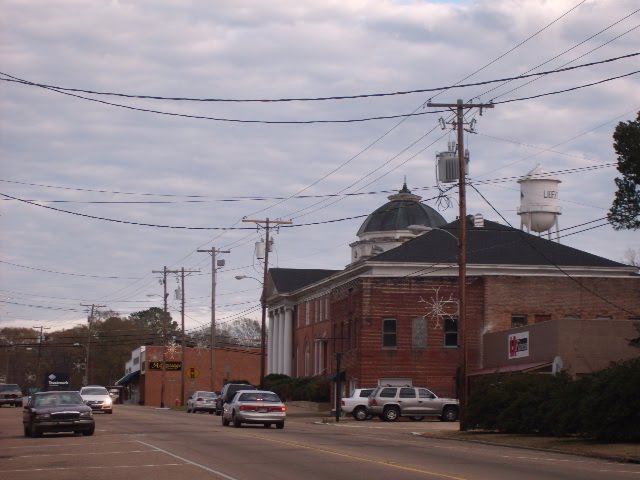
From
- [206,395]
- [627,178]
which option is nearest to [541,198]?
[206,395]

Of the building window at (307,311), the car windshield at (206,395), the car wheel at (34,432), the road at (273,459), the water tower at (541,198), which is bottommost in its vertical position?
the road at (273,459)

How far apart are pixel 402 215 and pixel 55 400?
6076 cm

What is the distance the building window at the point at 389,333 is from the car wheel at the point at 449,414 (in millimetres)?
13697

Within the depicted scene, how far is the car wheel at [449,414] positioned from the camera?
5248cm

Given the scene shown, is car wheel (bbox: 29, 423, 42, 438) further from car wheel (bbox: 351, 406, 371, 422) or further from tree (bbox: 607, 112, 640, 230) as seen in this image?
car wheel (bbox: 351, 406, 371, 422)

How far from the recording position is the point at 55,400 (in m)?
33.6

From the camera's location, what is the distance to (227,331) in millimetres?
183000

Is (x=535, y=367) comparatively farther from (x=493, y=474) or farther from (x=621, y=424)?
(x=493, y=474)

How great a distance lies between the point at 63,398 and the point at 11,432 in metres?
4.64

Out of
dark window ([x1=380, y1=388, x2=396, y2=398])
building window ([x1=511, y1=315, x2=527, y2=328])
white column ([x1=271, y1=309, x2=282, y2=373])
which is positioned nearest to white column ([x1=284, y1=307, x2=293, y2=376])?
white column ([x1=271, y1=309, x2=282, y2=373])

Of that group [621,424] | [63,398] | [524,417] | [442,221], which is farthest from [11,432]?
[442,221]

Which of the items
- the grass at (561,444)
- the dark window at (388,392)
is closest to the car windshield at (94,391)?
the dark window at (388,392)

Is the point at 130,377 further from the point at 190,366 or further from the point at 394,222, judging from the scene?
the point at 394,222

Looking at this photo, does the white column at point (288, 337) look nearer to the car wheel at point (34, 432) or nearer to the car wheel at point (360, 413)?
the car wheel at point (360, 413)
